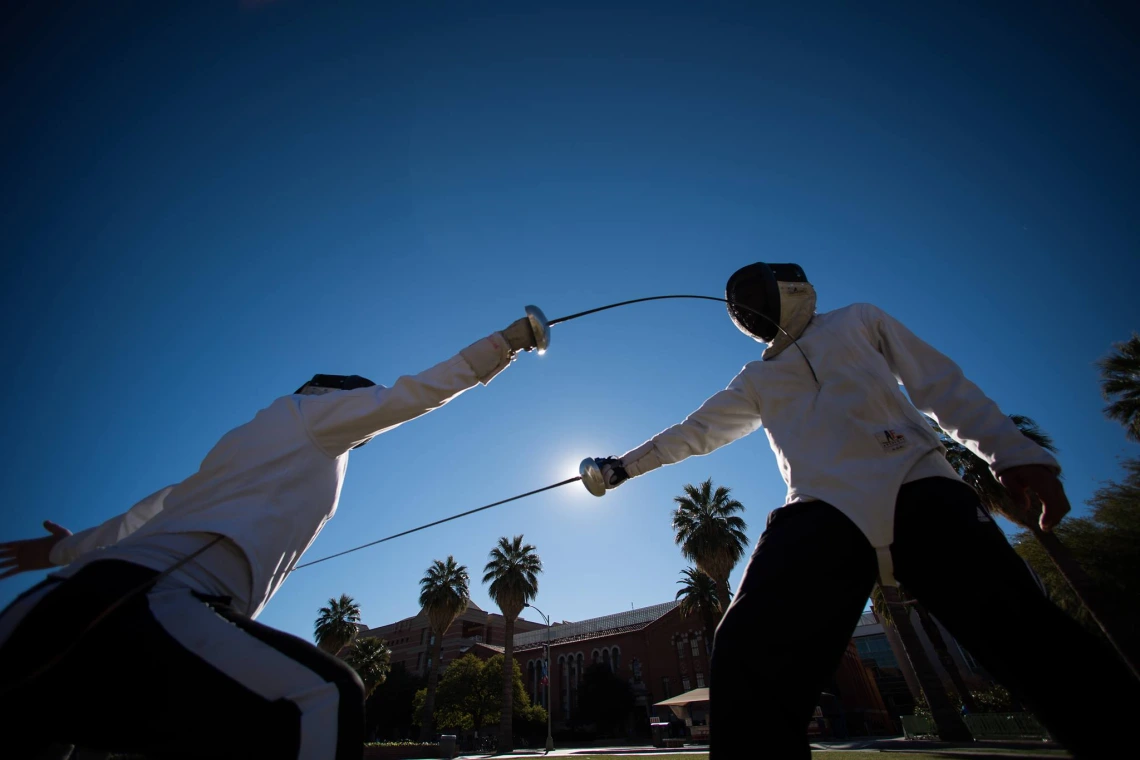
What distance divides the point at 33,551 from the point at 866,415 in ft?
15.4

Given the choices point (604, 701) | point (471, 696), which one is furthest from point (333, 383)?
point (604, 701)

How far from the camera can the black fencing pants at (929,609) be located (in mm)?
1453

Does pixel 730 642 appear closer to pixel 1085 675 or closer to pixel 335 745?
pixel 1085 675

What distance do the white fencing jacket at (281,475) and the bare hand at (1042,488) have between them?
2405 mm

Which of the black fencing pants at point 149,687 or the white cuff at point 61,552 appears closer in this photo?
the black fencing pants at point 149,687

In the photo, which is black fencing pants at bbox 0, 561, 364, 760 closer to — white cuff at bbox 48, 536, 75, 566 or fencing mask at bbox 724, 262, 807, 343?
white cuff at bbox 48, 536, 75, 566

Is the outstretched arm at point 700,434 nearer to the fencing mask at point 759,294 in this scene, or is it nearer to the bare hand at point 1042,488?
the fencing mask at point 759,294

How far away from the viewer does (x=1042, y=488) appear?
1986 mm

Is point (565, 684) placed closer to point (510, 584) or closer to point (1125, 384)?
point (510, 584)

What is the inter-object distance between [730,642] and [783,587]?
288 mm

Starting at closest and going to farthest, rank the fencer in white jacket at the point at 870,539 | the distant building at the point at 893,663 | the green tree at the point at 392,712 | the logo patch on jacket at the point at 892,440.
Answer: the fencer in white jacket at the point at 870,539 < the logo patch on jacket at the point at 892,440 < the distant building at the point at 893,663 < the green tree at the point at 392,712

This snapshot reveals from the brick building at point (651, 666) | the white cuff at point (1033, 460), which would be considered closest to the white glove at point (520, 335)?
the white cuff at point (1033, 460)

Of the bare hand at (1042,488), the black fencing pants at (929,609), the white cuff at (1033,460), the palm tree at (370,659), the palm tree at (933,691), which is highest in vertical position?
the palm tree at (370,659)

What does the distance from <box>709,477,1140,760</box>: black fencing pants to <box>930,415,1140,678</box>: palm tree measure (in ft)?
0.52
